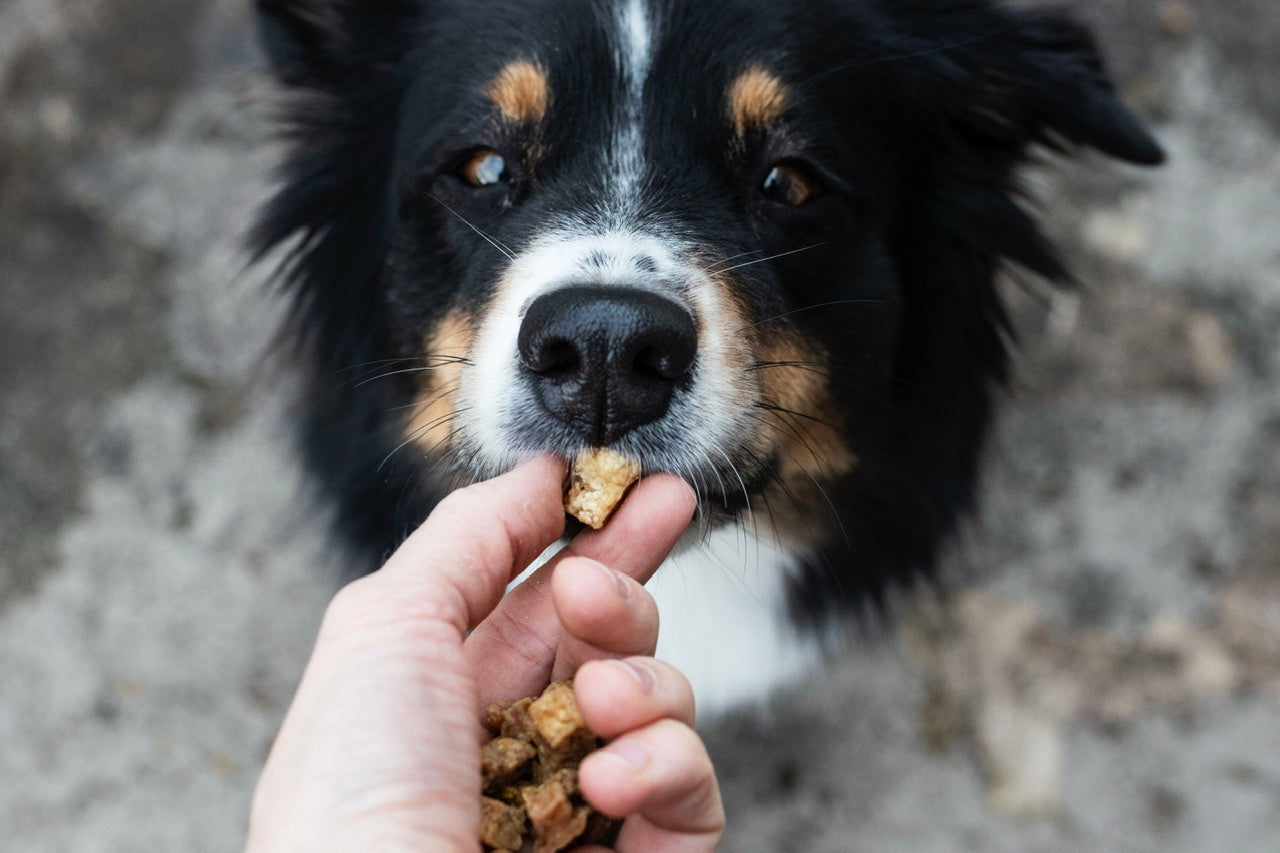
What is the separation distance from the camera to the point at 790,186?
6.35ft

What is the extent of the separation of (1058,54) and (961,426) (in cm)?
85

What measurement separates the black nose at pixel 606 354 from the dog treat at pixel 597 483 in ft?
0.12

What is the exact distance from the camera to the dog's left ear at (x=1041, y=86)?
209cm

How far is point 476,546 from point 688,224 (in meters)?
0.78

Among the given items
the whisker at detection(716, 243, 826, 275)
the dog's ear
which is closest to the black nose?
the whisker at detection(716, 243, 826, 275)

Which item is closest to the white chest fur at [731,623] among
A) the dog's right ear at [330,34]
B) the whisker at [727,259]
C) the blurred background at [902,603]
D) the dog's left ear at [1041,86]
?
the blurred background at [902,603]

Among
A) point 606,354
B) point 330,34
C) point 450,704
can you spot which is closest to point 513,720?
point 450,704

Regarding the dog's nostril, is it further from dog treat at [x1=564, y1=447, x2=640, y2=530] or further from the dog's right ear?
the dog's right ear

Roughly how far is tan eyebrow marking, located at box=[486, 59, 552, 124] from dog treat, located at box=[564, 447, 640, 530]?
0.69m

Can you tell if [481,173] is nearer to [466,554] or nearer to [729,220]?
[729,220]

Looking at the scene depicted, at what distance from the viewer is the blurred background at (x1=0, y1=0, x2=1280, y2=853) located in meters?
2.78

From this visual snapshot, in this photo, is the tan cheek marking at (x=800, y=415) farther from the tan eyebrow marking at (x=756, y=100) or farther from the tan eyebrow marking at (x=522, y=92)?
the tan eyebrow marking at (x=522, y=92)

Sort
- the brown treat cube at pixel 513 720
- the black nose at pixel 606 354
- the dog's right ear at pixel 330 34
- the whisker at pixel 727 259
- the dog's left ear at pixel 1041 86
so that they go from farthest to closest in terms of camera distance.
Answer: the dog's right ear at pixel 330 34, the dog's left ear at pixel 1041 86, the whisker at pixel 727 259, the black nose at pixel 606 354, the brown treat cube at pixel 513 720

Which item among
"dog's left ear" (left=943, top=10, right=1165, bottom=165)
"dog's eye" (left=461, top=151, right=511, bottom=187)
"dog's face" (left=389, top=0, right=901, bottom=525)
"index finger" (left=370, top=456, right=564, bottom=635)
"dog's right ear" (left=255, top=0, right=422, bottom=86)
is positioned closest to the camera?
"index finger" (left=370, top=456, right=564, bottom=635)
